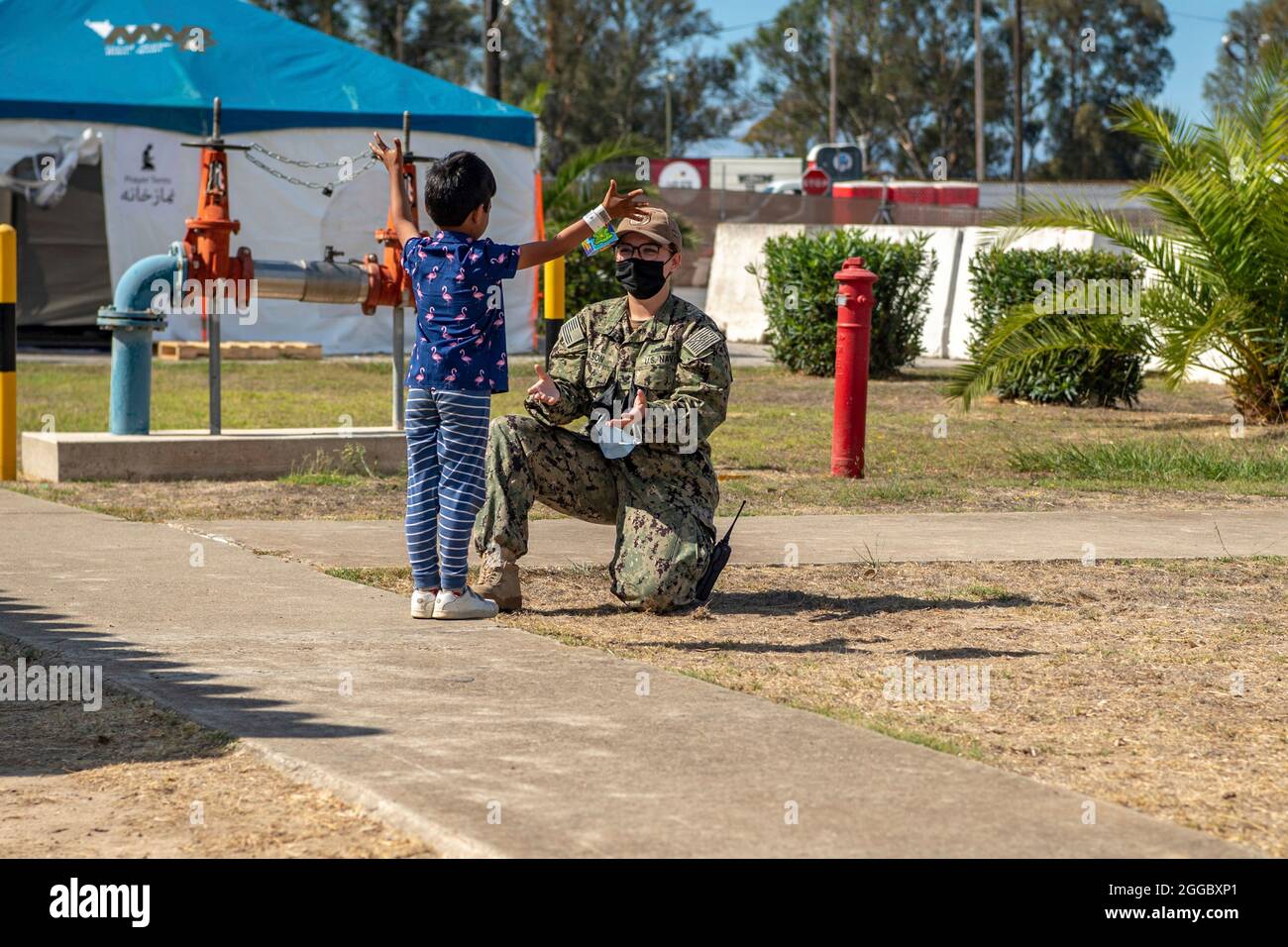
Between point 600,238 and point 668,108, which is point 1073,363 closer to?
point 600,238

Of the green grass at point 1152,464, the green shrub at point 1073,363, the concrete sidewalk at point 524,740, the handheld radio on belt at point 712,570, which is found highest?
the green shrub at point 1073,363

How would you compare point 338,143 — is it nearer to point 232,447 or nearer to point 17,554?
point 232,447

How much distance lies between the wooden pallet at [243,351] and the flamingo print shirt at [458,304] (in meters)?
15.2

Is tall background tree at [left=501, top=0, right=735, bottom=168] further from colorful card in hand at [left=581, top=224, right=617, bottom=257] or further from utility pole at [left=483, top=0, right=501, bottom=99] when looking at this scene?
colorful card in hand at [left=581, top=224, right=617, bottom=257]

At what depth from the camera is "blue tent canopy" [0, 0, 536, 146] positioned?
20391 mm

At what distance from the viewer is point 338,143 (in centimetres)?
2098

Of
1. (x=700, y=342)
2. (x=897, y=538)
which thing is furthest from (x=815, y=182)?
(x=700, y=342)

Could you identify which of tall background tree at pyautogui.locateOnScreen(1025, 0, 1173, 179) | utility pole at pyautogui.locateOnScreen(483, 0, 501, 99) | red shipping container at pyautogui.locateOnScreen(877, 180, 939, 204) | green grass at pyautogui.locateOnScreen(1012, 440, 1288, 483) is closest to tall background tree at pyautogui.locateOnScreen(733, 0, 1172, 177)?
tall background tree at pyautogui.locateOnScreen(1025, 0, 1173, 179)

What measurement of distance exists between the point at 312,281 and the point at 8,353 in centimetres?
177

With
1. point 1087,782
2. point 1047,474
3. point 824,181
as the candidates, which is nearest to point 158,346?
point 1047,474

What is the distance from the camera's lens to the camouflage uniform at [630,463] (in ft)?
20.6

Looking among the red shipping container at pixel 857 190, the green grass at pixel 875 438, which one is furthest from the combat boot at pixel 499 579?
the red shipping container at pixel 857 190

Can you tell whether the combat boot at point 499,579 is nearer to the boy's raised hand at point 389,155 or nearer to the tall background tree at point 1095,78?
the boy's raised hand at point 389,155

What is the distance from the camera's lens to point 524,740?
446 centimetres
